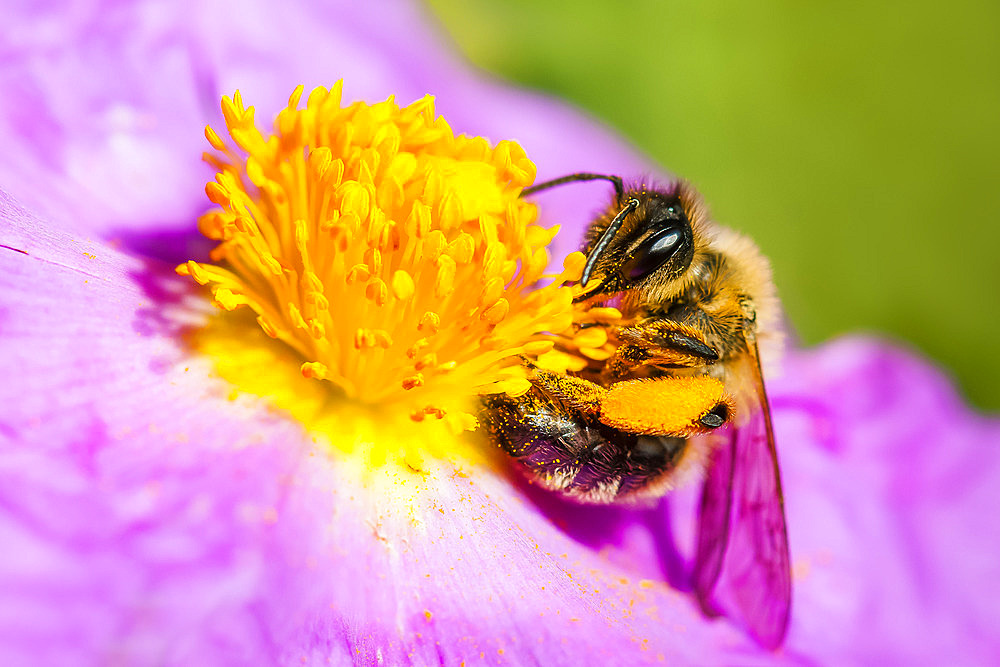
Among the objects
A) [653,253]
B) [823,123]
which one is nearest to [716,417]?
[653,253]

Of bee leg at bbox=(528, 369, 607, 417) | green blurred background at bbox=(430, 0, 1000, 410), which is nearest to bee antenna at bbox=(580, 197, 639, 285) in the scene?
bee leg at bbox=(528, 369, 607, 417)

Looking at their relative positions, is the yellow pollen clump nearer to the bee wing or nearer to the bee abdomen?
the bee abdomen

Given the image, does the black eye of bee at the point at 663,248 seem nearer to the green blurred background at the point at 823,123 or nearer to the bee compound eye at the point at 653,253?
the bee compound eye at the point at 653,253

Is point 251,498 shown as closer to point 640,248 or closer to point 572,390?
point 572,390

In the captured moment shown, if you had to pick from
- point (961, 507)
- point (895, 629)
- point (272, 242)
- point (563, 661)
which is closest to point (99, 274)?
point (272, 242)

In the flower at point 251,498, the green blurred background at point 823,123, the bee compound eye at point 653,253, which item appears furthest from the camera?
the green blurred background at point 823,123

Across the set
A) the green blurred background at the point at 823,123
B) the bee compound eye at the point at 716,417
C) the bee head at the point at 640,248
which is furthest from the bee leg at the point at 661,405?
the green blurred background at the point at 823,123

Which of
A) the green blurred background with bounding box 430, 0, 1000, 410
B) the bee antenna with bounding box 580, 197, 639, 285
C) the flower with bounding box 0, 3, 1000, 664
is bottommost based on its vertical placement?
the flower with bounding box 0, 3, 1000, 664

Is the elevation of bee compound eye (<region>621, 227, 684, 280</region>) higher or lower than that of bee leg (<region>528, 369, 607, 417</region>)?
higher
